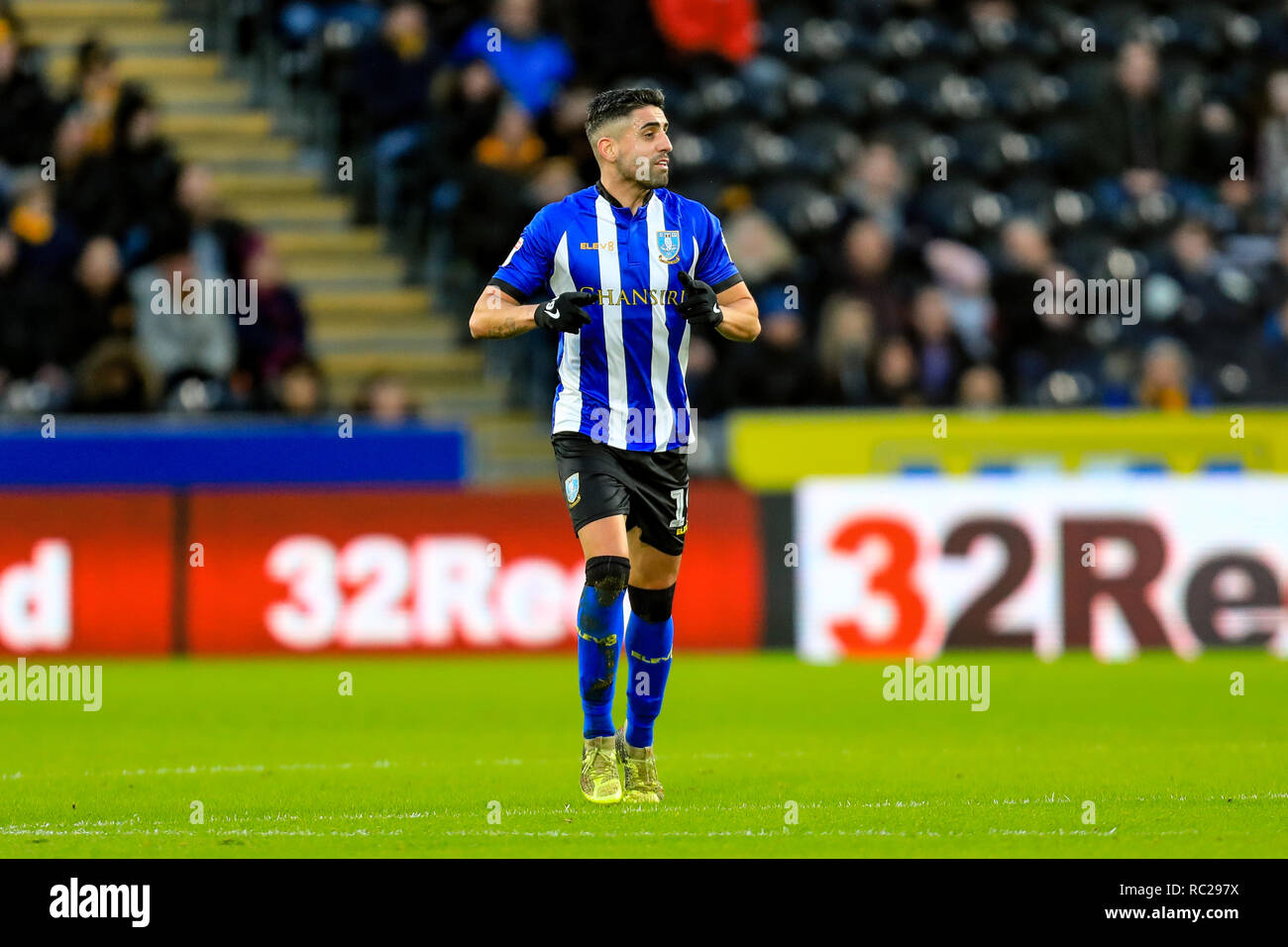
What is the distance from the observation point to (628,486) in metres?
7.86

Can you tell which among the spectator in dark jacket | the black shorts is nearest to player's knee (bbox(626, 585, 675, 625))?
the black shorts

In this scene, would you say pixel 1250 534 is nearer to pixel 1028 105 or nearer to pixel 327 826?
pixel 1028 105

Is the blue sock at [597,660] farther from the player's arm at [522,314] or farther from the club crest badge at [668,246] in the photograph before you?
the club crest badge at [668,246]

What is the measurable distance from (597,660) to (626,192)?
1.64 metres

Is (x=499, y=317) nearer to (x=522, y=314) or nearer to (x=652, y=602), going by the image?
(x=522, y=314)

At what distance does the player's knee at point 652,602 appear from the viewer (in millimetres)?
8117

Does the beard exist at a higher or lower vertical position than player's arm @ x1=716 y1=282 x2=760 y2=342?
higher

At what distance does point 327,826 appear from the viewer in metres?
7.32

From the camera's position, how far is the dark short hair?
7832 millimetres

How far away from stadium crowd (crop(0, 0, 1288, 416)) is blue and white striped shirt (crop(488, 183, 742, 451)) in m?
7.38

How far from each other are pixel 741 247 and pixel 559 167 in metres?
1.44

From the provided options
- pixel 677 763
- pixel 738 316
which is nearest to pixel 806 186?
pixel 677 763

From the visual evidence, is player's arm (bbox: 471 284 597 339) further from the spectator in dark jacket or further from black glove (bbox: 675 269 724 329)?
the spectator in dark jacket

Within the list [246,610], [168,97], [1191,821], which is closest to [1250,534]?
[246,610]
